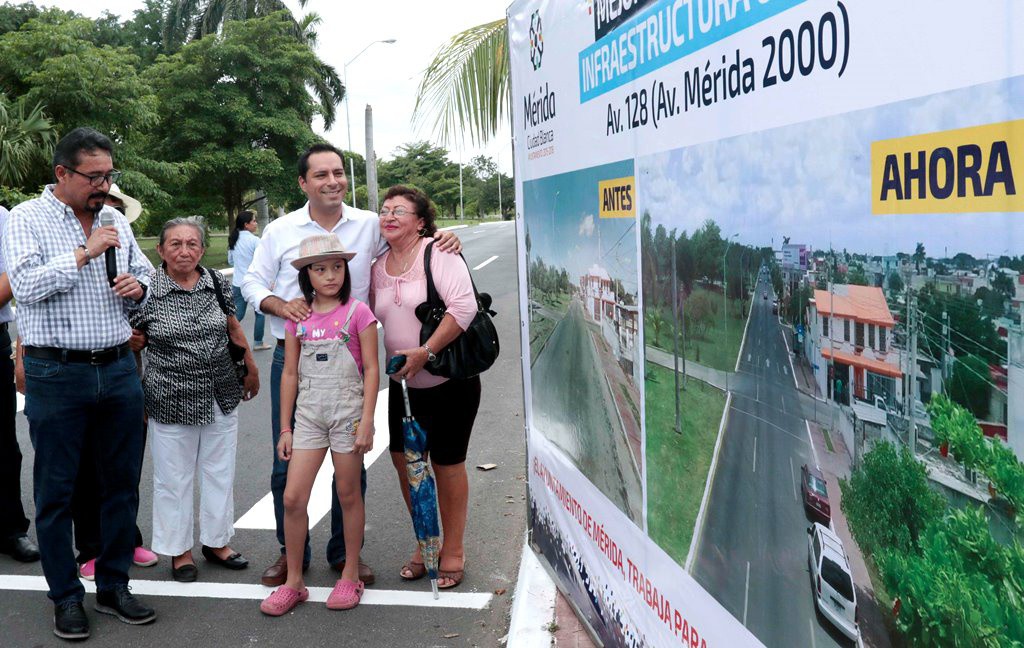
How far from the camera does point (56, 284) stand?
3906mm

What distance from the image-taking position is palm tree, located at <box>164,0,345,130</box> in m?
44.1

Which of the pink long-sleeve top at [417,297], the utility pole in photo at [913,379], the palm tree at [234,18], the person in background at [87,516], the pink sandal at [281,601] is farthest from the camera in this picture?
the palm tree at [234,18]

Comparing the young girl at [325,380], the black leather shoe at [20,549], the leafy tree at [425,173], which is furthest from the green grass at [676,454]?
the leafy tree at [425,173]

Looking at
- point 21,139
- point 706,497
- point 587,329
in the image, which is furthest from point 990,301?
point 21,139

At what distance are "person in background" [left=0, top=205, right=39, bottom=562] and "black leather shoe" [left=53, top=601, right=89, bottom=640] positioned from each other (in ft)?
3.22

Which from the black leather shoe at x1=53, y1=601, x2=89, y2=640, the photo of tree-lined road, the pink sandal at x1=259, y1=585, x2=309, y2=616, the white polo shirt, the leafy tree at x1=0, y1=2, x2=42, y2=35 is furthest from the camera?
the leafy tree at x1=0, y1=2, x2=42, y2=35

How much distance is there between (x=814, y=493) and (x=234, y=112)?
102 ft

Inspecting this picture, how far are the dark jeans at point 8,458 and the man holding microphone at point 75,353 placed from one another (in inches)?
31.0

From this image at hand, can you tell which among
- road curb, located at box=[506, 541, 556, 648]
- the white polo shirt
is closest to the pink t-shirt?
the white polo shirt

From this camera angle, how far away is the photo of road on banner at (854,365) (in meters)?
1.45

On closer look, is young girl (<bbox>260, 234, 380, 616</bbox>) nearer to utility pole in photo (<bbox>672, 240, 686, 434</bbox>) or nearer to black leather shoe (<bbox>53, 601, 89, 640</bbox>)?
black leather shoe (<bbox>53, 601, 89, 640</bbox>)

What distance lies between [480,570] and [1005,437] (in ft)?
12.3

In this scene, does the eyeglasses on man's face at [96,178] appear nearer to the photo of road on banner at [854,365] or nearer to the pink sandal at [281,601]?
the pink sandal at [281,601]

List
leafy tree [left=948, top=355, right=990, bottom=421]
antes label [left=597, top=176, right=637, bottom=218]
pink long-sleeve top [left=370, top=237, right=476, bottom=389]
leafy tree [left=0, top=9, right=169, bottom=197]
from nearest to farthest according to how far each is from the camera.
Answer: leafy tree [left=948, top=355, right=990, bottom=421]
antes label [left=597, top=176, right=637, bottom=218]
pink long-sleeve top [left=370, top=237, right=476, bottom=389]
leafy tree [left=0, top=9, right=169, bottom=197]
